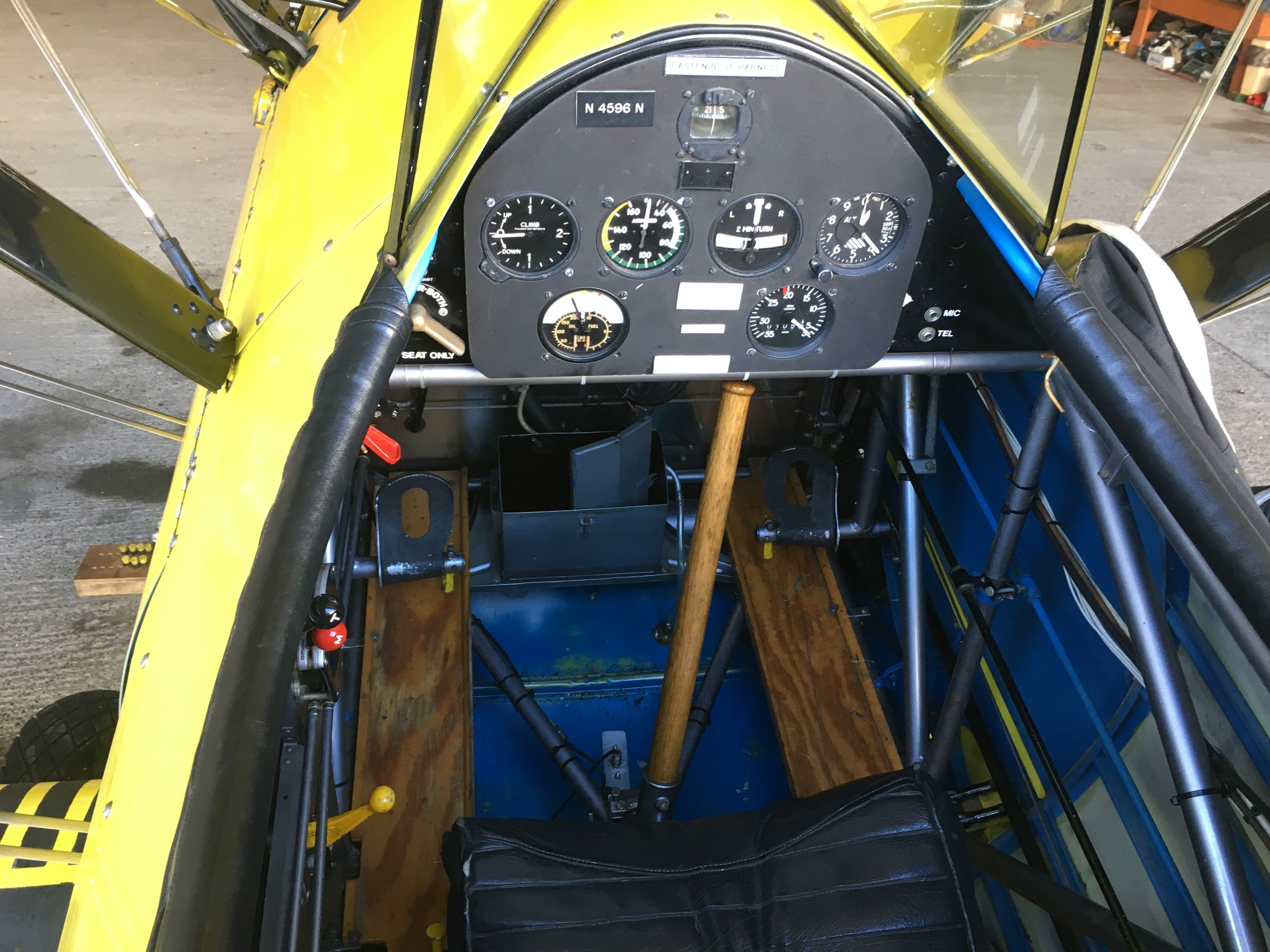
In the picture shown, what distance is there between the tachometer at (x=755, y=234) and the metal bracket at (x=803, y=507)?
A: 24.8 inches

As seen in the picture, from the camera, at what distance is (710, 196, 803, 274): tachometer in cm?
122

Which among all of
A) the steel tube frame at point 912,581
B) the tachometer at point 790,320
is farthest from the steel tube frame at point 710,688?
the tachometer at point 790,320

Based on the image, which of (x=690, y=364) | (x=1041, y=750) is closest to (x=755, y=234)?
(x=690, y=364)

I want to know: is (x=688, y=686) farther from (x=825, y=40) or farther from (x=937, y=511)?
(x=825, y=40)

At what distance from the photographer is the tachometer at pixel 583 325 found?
4.22 feet

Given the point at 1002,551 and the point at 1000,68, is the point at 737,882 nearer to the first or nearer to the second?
the point at 1002,551

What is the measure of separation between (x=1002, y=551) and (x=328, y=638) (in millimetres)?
1003

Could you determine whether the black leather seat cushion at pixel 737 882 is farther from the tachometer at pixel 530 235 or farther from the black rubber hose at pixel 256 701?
the tachometer at pixel 530 235

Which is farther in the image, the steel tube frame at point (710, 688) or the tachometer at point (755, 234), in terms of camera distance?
the steel tube frame at point (710, 688)

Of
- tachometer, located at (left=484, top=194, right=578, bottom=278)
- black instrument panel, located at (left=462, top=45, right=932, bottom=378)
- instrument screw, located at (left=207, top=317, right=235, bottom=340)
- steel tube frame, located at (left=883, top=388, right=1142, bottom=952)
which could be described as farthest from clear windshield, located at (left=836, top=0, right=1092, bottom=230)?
instrument screw, located at (left=207, top=317, right=235, bottom=340)

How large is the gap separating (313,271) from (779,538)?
3.64ft

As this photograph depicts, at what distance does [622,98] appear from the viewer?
1086 mm

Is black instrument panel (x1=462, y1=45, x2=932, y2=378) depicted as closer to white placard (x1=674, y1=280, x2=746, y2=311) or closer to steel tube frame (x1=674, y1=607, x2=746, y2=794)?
white placard (x1=674, y1=280, x2=746, y2=311)

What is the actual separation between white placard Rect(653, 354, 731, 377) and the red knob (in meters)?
0.63
